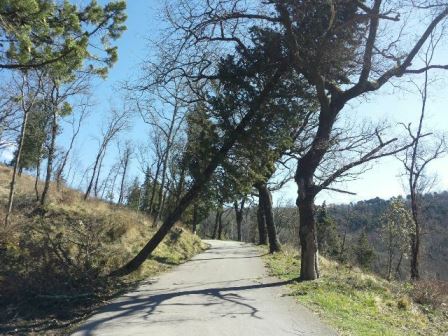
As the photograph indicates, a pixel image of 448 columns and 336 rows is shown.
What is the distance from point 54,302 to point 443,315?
36.4 ft

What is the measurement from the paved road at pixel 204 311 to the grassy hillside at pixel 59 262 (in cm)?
74

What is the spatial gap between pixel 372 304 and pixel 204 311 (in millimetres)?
5108

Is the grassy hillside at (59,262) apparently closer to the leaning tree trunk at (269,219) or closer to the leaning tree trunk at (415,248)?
the leaning tree trunk at (269,219)

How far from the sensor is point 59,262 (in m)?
12.6

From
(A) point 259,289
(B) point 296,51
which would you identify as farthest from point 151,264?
(B) point 296,51

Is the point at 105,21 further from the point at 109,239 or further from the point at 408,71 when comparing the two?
the point at 408,71

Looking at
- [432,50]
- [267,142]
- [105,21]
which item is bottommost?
[267,142]

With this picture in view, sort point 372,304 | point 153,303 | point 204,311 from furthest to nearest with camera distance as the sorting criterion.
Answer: point 372,304 < point 153,303 < point 204,311

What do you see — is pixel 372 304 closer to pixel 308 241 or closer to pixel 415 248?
pixel 308 241

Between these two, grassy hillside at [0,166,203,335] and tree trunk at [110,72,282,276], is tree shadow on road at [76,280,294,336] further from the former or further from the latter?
tree trunk at [110,72,282,276]

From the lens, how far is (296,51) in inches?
560

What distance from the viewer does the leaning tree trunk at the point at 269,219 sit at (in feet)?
91.6

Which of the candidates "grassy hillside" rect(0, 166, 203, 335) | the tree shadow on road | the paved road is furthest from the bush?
"grassy hillside" rect(0, 166, 203, 335)

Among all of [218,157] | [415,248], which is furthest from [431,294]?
[415,248]
